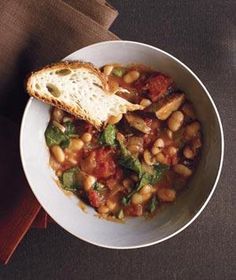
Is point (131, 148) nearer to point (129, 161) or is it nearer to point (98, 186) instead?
point (129, 161)

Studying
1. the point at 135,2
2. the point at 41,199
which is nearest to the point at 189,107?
the point at 135,2

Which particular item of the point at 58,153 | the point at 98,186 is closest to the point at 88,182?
the point at 98,186

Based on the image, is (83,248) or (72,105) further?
(83,248)

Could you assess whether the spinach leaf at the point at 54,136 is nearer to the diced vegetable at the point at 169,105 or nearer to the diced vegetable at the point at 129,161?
the diced vegetable at the point at 129,161

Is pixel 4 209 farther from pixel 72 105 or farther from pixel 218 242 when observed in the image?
pixel 218 242

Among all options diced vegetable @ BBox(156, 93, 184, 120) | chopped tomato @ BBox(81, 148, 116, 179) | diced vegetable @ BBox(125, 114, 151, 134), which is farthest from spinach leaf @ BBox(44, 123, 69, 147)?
diced vegetable @ BBox(156, 93, 184, 120)

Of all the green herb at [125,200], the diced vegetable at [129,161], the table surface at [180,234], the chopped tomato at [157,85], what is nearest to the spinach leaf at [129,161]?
the diced vegetable at [129,161]
